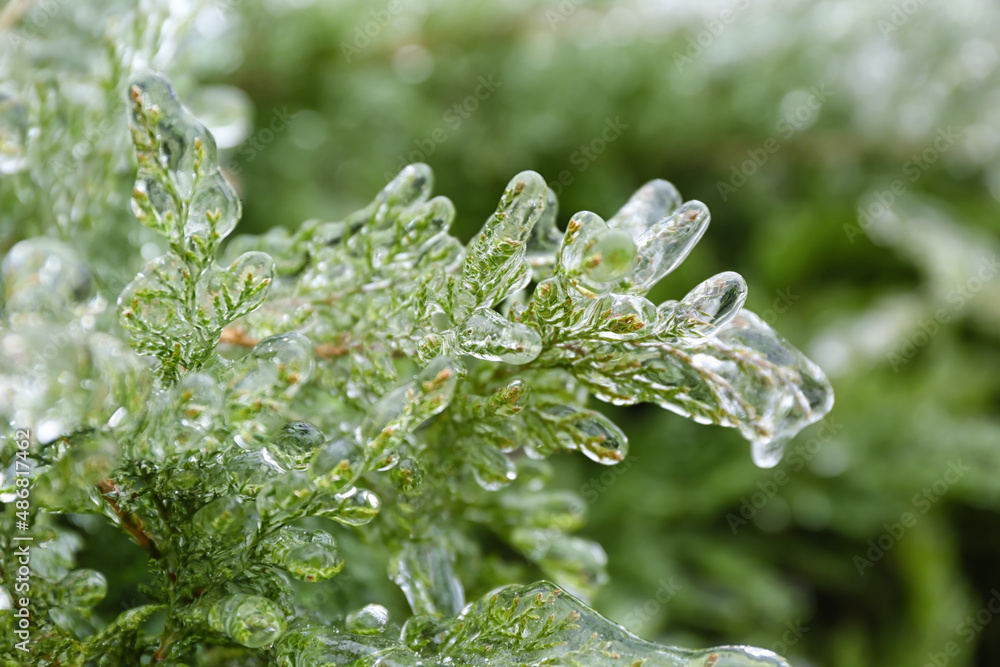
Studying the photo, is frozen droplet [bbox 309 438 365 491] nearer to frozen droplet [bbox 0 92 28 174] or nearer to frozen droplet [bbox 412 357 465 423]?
frozen droplet [bbox 412 357 465 423]

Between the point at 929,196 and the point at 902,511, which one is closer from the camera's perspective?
the point at 902,511

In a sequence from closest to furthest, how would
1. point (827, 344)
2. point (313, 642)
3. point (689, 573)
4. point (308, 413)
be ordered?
point (313, 642)
point (308, 413)
point (689, 573)
point (827, 344)

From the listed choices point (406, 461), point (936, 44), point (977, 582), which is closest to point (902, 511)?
point (977, 582)

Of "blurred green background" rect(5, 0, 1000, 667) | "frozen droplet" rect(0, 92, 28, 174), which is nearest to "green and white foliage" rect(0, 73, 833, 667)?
"frozen droplet" rect(0, 92, 28, 174)

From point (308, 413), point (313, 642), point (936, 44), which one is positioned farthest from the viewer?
point (936, 44)

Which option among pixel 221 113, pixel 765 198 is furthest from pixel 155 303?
pixel 765 198

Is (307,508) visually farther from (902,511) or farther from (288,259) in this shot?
(902,511)

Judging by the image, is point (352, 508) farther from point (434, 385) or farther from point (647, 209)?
point (647, 209)
